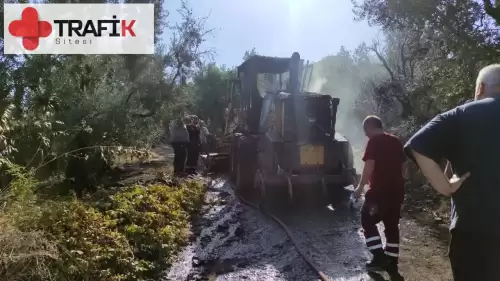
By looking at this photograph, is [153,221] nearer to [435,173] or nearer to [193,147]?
[435,173]

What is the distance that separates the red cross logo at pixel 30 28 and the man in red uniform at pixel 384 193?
11971 millimetres

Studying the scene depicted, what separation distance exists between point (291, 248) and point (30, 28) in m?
12.4

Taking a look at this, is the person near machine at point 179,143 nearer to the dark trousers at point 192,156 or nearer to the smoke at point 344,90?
the dark trousers at point 192,156

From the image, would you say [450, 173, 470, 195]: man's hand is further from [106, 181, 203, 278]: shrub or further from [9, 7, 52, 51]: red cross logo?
[9, 7, 52, 51]: red cross logo

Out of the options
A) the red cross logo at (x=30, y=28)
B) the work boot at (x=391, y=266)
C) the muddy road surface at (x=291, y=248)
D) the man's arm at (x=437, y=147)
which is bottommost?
the muddy road surface at (x=291, y=248)

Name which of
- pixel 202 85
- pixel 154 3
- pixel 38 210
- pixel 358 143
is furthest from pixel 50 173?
pixel 202 85

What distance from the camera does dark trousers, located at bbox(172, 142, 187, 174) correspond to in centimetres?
1122

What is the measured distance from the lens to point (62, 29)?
13391 millimetres

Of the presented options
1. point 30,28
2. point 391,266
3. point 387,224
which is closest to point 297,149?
point 387,224

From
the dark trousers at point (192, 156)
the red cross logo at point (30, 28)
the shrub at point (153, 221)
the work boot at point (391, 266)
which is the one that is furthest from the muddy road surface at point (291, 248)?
the red cross logo at point (30, 28)

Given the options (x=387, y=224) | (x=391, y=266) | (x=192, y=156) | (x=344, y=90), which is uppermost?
(x=344, y=90)

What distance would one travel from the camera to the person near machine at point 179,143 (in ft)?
36.8

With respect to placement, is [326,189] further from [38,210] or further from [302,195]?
[38,210]

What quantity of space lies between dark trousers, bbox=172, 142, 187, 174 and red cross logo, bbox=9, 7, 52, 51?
596 centimetres
